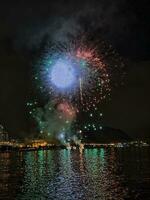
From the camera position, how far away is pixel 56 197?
218 feet

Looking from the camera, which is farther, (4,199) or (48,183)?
(48,183)

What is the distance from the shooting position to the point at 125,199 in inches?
2400

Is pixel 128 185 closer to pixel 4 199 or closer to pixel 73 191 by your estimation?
pixel 73 191

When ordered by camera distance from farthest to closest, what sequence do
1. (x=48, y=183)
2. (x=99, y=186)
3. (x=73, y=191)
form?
(x=48, y=183) < (x=99, y=186) < (x=73, y=191)

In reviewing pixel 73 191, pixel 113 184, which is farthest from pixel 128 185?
pixel 73 191

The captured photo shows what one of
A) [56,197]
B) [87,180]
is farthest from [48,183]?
[56,197]

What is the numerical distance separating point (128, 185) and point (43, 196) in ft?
55.2

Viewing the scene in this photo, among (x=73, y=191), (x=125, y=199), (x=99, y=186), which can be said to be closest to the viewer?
(x=125, y=199)

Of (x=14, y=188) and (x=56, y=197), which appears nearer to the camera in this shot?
(x=56, y=197)

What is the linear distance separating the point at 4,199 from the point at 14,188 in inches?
551

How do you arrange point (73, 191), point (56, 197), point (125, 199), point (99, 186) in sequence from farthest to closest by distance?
point (99, 186) < point (73, 191) < point (56, 197) < point (125, 199)

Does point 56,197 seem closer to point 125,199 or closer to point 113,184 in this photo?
point 125,199

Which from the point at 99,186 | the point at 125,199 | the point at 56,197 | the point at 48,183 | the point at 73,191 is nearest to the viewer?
the point at 125,199

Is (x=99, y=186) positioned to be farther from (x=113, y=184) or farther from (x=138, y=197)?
(x=138, y=197)
